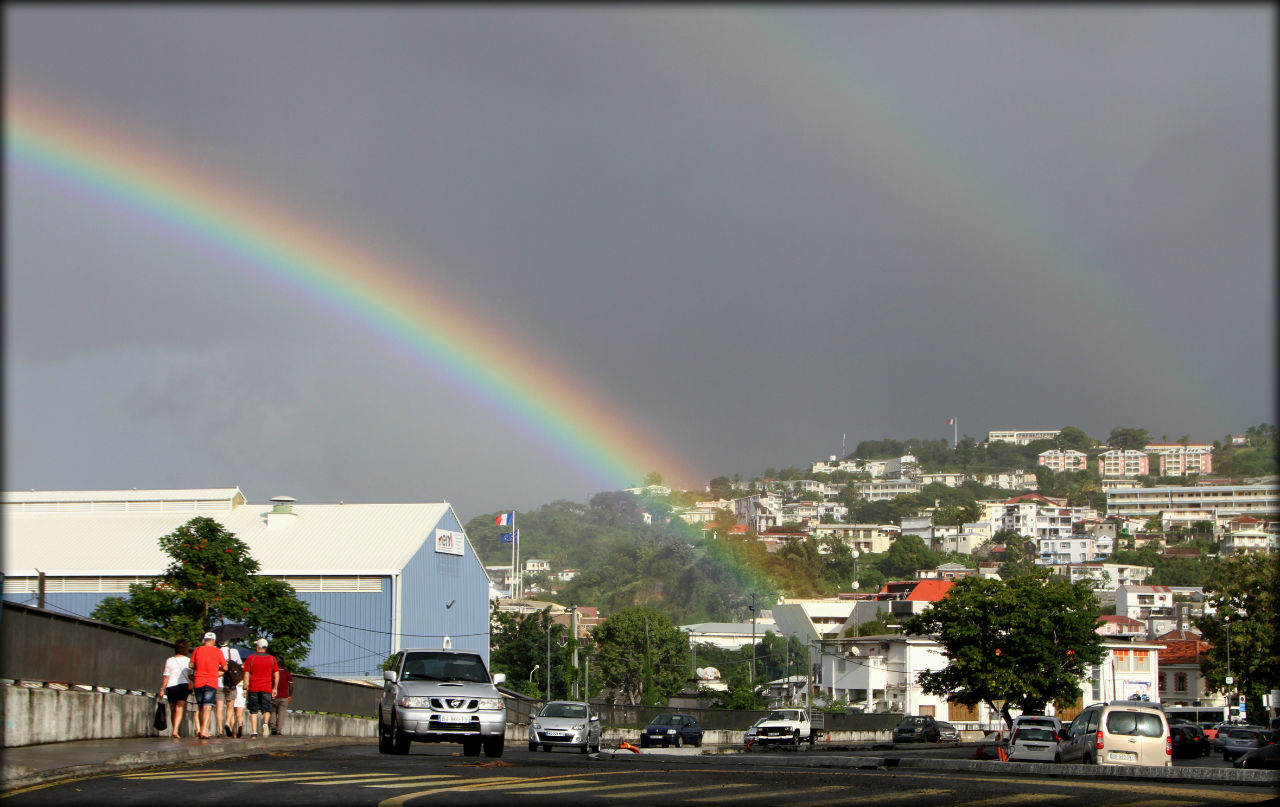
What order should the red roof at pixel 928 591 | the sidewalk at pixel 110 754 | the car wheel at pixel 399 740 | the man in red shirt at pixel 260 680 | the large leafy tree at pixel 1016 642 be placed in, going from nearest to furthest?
1. the sidewalk at pixel 110 754
2. the car wheel at pixel 399 740
3. the man in red shirt at pixel 260 680
4. the large leafy tree at pixel 1016 642
5. the red roof at pixel 928 591

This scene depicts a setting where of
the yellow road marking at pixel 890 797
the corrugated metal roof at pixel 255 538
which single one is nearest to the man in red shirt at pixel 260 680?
the yellow road marking at pixel 890 797

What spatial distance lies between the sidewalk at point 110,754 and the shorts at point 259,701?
72cm

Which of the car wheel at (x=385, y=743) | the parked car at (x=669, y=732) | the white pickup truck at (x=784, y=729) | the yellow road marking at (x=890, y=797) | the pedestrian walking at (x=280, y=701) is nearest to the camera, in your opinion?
the yellow road marking at (x=890, y=797)

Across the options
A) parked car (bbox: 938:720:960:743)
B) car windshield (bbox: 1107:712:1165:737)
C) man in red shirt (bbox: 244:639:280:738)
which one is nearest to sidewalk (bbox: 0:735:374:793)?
man in red shirt (bbox: 244:639:280:738)

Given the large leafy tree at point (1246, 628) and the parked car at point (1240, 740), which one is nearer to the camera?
the parked car at point (1240, 740)

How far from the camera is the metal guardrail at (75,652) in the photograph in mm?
19688

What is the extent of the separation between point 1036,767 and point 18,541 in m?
65.5

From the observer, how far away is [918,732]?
240 feet

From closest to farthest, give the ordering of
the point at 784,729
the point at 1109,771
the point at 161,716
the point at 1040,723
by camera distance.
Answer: the point at 161,716 → the point at 1109,771 → the point at 1040,723 → the point at 784,729

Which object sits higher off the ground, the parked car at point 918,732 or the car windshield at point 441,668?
the car windshield at point 441,668

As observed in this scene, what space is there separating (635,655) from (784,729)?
5823 centimetres

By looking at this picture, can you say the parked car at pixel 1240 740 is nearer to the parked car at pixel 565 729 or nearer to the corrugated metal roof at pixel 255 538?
the parked car at pixel 565 729

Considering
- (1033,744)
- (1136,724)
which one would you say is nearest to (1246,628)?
(1033,744)

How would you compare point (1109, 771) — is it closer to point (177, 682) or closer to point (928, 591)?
point (177, 682)
